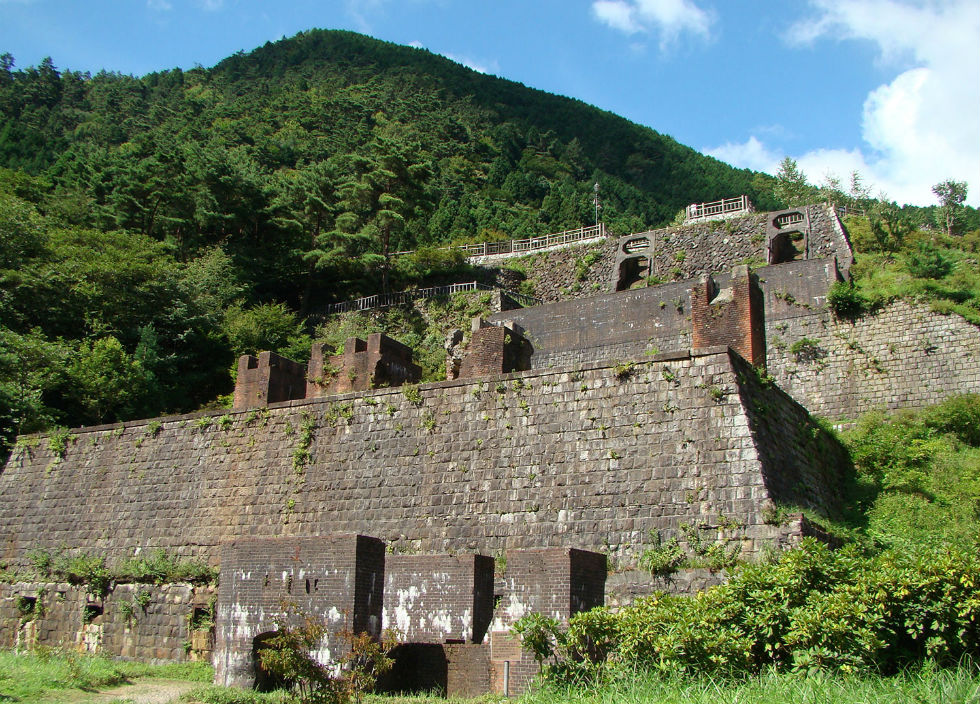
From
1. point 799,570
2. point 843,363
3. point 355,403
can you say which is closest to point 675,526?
point 799,570

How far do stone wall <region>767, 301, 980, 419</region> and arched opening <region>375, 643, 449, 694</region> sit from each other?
48.3ft

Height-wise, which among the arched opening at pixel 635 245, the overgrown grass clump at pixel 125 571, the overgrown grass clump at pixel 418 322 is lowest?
the overgrown grass clump at pixel 125 571

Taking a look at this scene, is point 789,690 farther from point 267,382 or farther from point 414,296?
point 414,296

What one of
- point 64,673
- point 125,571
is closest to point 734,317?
point 64,673

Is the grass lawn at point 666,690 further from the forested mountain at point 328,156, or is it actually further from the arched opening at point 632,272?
the forested mountain at point 328,156

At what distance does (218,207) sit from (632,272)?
67.2 ft

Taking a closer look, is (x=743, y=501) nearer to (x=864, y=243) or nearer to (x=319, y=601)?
(x=319, y=601)

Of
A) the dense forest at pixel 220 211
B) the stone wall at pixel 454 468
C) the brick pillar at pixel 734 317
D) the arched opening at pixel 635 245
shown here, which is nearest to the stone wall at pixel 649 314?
the brick pillar at pixel 734 317

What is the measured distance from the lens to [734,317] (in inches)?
612

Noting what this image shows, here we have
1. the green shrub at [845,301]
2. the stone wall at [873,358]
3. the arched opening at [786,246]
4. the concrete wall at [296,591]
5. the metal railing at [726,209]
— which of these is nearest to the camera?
the concrete wall at [296,591]

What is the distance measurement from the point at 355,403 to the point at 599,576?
675 centimetres

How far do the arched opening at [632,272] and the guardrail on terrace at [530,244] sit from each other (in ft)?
18.7

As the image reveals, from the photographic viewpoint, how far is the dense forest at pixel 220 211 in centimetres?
2969

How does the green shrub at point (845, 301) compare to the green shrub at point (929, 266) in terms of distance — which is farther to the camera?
the green shrub at point (929, 266)
